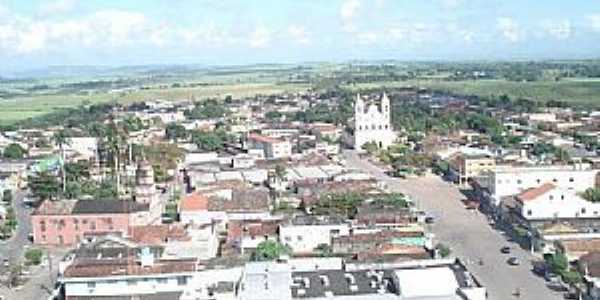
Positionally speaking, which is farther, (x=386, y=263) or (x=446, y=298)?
(x=386, y=263)

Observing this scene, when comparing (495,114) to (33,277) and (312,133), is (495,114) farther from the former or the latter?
→ (33,277)

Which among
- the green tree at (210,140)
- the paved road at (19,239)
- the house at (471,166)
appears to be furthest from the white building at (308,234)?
the green tree at (210,140)

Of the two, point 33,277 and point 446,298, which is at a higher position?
point 446,298

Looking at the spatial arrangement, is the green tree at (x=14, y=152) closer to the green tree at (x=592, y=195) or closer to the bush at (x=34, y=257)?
the bush at (x=34, y=257)

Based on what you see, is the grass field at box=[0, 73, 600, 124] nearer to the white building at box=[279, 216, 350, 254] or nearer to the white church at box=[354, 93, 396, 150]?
the white church at box=[354, 93, 396, 150]

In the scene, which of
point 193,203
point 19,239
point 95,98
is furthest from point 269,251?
point 95,98

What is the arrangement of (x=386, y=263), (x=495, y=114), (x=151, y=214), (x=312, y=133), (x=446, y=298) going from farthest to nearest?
(x=495, y=114), (x=312, y=133), (x=151, y=214), (x=386, y=263), (x=446, y=298)

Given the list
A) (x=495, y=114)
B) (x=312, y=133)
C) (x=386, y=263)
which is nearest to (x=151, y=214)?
(x=386, y=263)

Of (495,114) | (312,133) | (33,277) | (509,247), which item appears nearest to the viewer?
(33,277)
